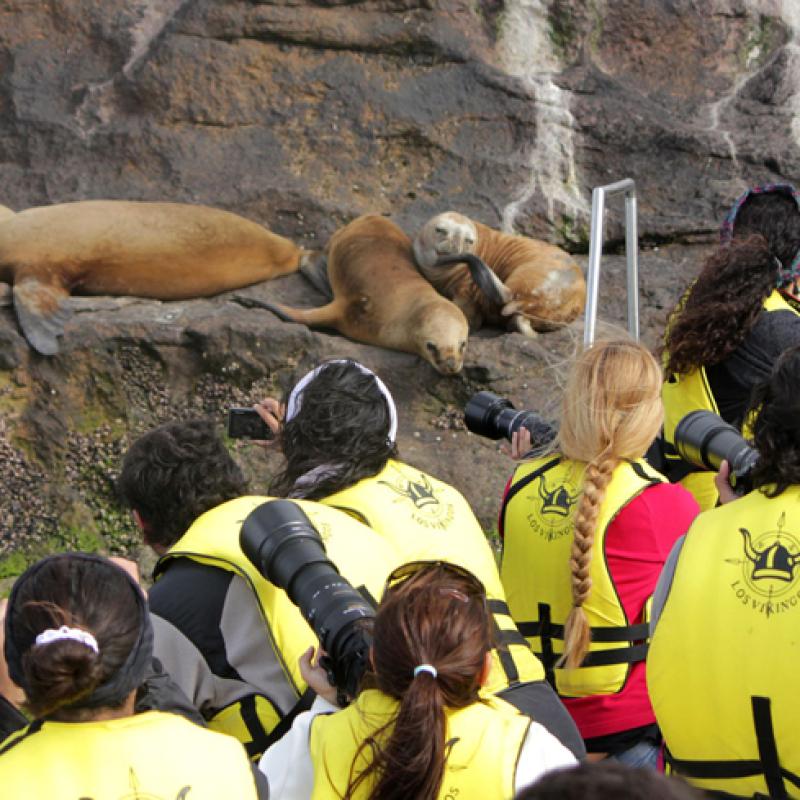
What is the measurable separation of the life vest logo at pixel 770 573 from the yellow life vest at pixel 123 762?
93 centimetres

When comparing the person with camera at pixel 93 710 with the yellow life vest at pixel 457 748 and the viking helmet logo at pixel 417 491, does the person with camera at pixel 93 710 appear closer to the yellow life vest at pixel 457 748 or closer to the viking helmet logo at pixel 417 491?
the yellow life vest at pixel 457 748

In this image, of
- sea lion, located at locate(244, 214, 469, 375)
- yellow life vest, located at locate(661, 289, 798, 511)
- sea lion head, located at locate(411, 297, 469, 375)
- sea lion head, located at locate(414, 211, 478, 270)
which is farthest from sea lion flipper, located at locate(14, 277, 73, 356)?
yellow life vest, located at locate(661, 289, 798, 511)

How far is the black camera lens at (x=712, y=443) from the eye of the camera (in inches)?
109

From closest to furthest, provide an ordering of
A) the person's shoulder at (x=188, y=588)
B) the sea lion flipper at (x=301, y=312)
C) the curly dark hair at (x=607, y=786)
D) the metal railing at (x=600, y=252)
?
the curly dark hair at (x=607, y=786) → the person's shoulder at (x=188, y=588) → the metal railing at (x=600, y=252) → the sea lion flipper at (x=301, y=312)

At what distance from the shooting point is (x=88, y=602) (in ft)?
6.50

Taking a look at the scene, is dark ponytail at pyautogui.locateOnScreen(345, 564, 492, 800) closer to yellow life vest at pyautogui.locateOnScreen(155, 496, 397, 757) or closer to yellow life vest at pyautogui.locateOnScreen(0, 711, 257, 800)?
yellow life vest at pyautogui.locateOnScreen(0, 711, 257, 800)

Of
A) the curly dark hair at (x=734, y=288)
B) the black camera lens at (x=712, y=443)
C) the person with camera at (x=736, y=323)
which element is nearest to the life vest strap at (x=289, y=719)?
the black camera lens at (x=712, y=443)

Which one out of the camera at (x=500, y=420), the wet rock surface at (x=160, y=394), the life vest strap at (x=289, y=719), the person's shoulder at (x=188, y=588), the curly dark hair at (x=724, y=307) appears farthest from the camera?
the wet rock surface at (x=160, y=394)

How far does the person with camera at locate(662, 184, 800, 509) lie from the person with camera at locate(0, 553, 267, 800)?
183 centimetres

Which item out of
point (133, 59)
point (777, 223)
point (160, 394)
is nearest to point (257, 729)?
point (777, 223)

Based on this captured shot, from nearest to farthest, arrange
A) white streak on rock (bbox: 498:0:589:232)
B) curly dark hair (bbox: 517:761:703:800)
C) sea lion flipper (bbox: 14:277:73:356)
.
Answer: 1. curly dark hair (bbox: 517:761:703:800)
2. sea lion flipper (bbox: 14:277:73:356)
3. white streak on rock (bbox: 498:0:589:232)

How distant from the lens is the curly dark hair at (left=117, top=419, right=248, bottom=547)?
9.57ft

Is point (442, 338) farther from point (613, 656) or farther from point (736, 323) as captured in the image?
point (613, 656)

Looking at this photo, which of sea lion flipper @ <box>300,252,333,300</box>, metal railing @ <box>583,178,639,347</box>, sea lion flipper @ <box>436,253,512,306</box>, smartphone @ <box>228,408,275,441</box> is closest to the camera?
smartphone @ <box>228,408,275,441</box>
